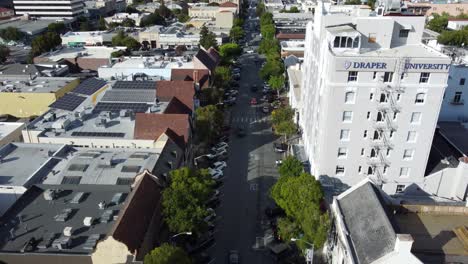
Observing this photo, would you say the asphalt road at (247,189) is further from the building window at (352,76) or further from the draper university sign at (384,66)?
the draper university sign at (384,66)

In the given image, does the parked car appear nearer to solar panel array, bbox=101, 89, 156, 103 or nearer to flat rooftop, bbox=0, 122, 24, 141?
solar panel array, bbox=101, 89, 156, 103

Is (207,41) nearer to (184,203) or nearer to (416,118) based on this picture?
(416,118)

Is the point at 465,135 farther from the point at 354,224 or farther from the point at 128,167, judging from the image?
the point at 128,167

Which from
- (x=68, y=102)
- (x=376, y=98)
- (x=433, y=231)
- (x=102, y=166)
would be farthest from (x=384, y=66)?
(x=68, y=102)

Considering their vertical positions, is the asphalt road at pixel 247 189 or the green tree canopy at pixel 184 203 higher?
the green tree canopy at pixel 184 203

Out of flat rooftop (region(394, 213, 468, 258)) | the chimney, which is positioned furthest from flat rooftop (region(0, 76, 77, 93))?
the chimney

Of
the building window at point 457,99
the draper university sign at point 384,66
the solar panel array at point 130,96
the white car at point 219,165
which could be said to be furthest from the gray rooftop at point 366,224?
the solar panel array at point 130,96
